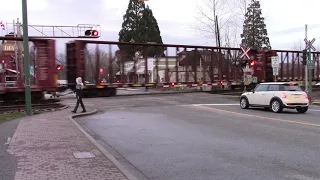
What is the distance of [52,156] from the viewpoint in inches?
282

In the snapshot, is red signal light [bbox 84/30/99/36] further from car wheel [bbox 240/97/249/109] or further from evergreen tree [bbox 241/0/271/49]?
evergreen tree [bbox 241/0/271/49]

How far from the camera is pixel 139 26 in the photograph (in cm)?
6234

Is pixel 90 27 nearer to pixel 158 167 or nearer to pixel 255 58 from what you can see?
pixel 255 58

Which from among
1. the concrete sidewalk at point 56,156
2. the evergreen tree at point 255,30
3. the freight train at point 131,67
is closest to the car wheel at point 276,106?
the freight train at point 131,67

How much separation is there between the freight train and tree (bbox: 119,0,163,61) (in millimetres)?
31963

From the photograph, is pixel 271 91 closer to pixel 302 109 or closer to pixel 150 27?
pixel 302 109

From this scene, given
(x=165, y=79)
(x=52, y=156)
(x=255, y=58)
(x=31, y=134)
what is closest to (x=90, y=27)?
(x=165, y=79)

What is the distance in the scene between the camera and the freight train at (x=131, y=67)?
20922mm

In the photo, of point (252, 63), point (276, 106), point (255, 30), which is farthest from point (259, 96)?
point (255, 30)

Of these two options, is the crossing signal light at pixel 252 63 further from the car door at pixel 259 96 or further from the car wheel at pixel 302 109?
the car wheel at pixel 302 109

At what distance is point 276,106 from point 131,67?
1307cm

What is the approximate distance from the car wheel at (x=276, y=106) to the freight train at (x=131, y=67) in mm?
8369

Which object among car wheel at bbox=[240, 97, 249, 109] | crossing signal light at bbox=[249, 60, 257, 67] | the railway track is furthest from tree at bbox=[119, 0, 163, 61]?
car wheel at bbox=[240, 97, 249, 109]

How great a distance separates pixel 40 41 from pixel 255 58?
19359 millimetres
